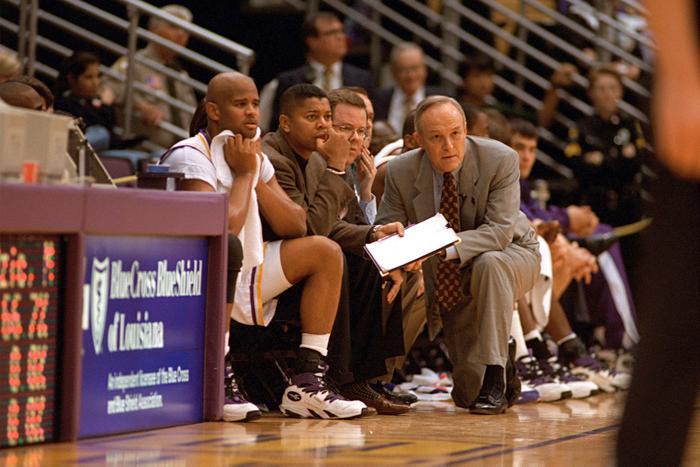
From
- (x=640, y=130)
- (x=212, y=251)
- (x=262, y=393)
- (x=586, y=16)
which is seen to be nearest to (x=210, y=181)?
(x=212, y=251)

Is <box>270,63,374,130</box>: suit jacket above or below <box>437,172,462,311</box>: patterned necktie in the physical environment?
above

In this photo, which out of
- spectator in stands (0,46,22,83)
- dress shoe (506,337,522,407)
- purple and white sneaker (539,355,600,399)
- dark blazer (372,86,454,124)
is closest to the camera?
dress shoe (506,337,522,407)

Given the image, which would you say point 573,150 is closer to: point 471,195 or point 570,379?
point 570,379

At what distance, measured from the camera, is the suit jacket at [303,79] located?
27.6 ft

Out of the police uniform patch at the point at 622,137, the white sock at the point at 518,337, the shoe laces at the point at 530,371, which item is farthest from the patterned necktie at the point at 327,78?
the shoe laces at the point at 530,371

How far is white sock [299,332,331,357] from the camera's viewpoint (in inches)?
208

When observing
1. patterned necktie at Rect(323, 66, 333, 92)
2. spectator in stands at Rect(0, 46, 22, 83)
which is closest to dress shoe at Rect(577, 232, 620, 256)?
patterned necktie at Rect(323, 66, 333, 92)

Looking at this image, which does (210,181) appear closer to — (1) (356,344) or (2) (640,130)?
(1) (356,344)

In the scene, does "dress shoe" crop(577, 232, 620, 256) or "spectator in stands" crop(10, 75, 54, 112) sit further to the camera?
"dress shoe" crop(577, 232, 620, 256)

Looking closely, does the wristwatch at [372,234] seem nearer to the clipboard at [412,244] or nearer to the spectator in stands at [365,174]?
the clipboard at [412,244]

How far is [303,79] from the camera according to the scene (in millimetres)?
8633

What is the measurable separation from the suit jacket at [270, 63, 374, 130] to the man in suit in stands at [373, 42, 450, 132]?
0.43 feet

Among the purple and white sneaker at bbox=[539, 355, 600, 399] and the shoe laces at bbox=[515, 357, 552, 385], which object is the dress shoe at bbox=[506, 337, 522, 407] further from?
the purple and white sneaker at bbox=[539, 355, 600, 399]

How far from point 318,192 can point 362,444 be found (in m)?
1.46
